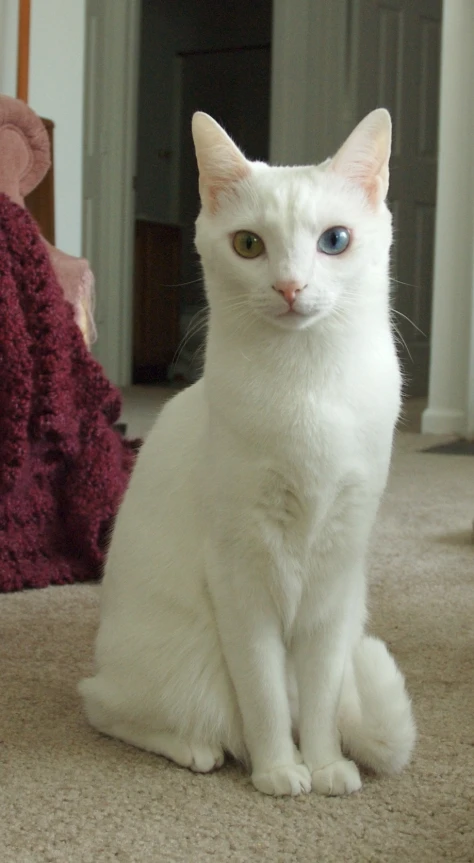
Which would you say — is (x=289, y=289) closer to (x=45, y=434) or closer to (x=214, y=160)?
(x=214, y=160)

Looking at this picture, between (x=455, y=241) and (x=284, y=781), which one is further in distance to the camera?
(x=455, y=241)

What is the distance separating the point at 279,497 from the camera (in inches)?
35.5

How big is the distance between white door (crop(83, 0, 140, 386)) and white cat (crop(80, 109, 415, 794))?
13.0 feet

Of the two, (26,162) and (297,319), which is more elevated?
(26,162)

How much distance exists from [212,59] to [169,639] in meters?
6.29

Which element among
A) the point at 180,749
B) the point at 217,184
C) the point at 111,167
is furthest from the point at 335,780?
the point at 111,167

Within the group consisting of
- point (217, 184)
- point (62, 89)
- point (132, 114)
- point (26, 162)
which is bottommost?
point (217, 184)

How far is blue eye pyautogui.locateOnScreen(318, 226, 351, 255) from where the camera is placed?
88cm

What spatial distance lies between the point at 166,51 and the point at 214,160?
19.5 feet

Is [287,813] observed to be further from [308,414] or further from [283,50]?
[283,50]

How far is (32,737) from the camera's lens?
3.50 feet

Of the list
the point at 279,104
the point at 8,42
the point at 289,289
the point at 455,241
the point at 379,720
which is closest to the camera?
the point at 289,289

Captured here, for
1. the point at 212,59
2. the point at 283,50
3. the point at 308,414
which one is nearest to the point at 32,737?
the point at 308,414

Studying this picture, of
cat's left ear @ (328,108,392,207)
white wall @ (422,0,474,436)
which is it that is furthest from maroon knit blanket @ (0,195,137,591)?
white wall @ (422,0,474,436)
